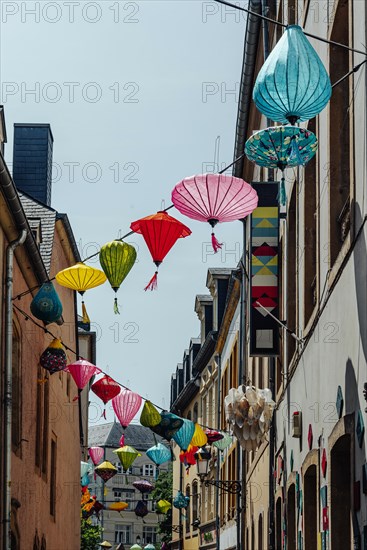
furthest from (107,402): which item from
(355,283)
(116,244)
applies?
(355,283)

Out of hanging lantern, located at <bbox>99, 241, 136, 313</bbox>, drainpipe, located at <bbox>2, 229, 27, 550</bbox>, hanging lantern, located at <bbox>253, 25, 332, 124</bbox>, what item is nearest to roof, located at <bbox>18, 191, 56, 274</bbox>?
drainpipe, located at <bbox>2, 229, 27, 550</bbox>

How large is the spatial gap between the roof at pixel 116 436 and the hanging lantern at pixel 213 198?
282 ft

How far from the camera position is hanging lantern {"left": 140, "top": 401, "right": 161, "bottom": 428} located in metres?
20.7

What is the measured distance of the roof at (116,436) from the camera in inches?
3851

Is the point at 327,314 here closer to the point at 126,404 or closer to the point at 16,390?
the point at 16,390

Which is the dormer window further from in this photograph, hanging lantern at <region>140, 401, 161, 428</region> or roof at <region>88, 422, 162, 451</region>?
roof at <region>88, 422, 162, 451</region>

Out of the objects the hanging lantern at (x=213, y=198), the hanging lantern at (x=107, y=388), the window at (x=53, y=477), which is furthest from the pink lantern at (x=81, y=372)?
the hanging lantern at (x=213, y=198)

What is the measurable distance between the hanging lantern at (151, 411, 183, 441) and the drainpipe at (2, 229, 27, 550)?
4113 millimetres

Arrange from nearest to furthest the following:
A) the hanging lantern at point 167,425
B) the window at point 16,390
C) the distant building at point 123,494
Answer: the window at point 16,390, the hanging lantern at point 167,425, the distant building at point 123,494

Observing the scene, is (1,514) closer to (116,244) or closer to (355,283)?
(116,244)

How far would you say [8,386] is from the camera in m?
17.5

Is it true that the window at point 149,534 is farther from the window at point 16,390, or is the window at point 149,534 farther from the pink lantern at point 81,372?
the window at point 16,390

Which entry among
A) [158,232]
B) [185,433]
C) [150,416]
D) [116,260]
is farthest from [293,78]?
[185,433]

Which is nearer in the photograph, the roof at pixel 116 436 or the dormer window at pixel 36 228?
the dormer window at pixel 36 228
